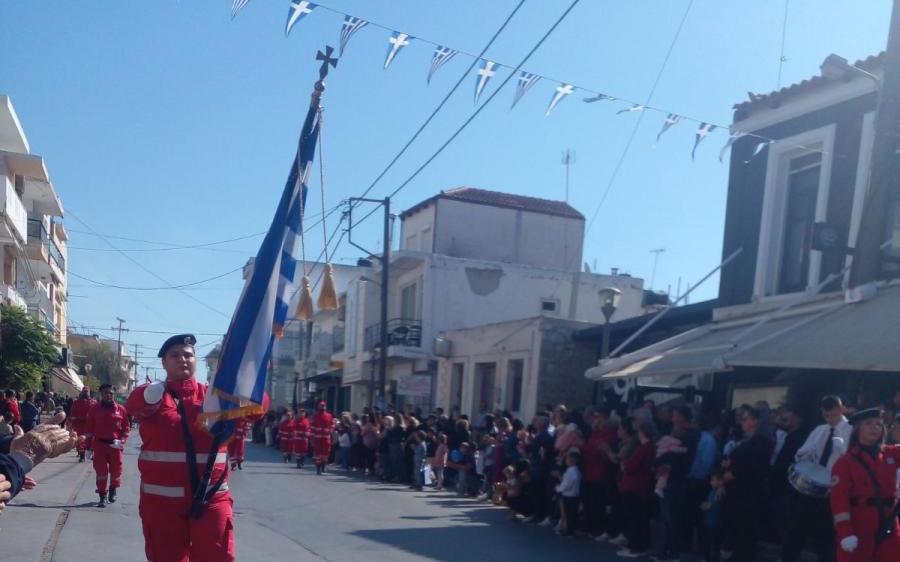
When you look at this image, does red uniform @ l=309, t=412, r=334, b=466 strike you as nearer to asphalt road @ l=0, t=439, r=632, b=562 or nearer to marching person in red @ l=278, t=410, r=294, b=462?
marching person in red @ l=278, t=410, r=294, b=462

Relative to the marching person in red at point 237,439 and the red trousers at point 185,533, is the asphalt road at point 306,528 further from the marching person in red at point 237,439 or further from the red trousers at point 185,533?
the red trousers at point 185,533

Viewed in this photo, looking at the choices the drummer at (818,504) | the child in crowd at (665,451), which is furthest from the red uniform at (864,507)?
the child in crowd at (665,451)

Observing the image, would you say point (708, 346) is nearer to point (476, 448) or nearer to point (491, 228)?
point (476, 448)

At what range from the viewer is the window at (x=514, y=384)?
2648 cm

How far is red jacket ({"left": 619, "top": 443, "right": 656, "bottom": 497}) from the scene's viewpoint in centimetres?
1216

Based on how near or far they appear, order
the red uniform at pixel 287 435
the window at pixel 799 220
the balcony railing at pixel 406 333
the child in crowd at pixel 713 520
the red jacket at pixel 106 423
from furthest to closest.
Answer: the balcony railing at pixel 406 333 < the red uniform at pixel 287 435 < the window at pixel 799 220 < the red jacket at pixel 106 423 < the child in crowd at pixel 713 520

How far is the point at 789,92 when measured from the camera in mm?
14977

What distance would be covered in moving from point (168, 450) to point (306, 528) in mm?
6964

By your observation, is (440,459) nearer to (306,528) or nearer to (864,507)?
(306,528)

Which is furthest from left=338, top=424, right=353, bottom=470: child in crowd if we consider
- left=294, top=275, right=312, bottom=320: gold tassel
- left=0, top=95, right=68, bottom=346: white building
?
left=294, top=275, right=312, bottom=320: gold tassel

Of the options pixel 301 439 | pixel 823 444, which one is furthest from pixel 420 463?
pixel 823 444

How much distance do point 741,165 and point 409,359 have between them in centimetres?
2065

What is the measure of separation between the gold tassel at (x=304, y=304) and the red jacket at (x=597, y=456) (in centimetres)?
686

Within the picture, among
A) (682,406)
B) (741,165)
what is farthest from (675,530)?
(741,165)
